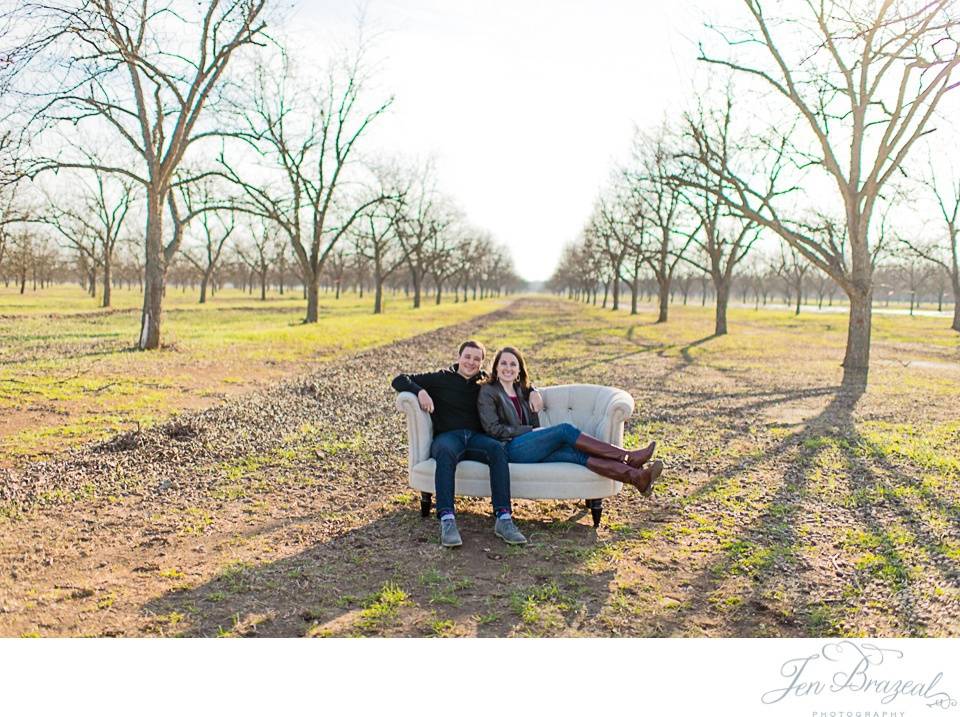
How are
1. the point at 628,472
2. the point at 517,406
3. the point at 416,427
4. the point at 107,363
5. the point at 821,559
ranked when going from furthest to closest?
the point at 107,363, the point at 517,406, the point at 416,427, the point at 628,472, the point at 821,559

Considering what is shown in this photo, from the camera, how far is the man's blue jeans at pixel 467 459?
4.88 m

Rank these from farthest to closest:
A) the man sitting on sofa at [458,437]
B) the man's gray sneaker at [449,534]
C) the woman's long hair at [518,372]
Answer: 1. the woman's long hair at [518,372]
2. the man sitting on sofa at [458,437]
3. the man's gray sneaker at [449,534]

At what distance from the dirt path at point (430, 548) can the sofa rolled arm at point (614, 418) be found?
2.22 feet

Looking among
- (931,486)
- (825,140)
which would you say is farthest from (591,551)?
(825,140)

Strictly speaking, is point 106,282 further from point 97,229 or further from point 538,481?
point 538,481

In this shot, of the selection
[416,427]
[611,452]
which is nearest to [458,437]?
[416,427]

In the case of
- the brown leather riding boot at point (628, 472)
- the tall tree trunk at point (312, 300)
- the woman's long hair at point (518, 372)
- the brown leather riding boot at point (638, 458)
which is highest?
the tall tree trunk at point (312, 300)

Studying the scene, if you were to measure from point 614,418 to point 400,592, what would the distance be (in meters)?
2.26

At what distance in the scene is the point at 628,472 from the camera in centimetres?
487

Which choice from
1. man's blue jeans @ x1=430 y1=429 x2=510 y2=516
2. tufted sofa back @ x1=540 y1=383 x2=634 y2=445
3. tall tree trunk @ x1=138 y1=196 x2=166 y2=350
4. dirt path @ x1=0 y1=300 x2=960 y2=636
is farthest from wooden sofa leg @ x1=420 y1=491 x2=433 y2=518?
tall tree trunk @ x1=138 y1=196 x2=166 y2=350

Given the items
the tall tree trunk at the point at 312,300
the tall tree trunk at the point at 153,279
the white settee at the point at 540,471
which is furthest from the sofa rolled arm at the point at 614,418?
the tall tree trunk at the point at 312,300
